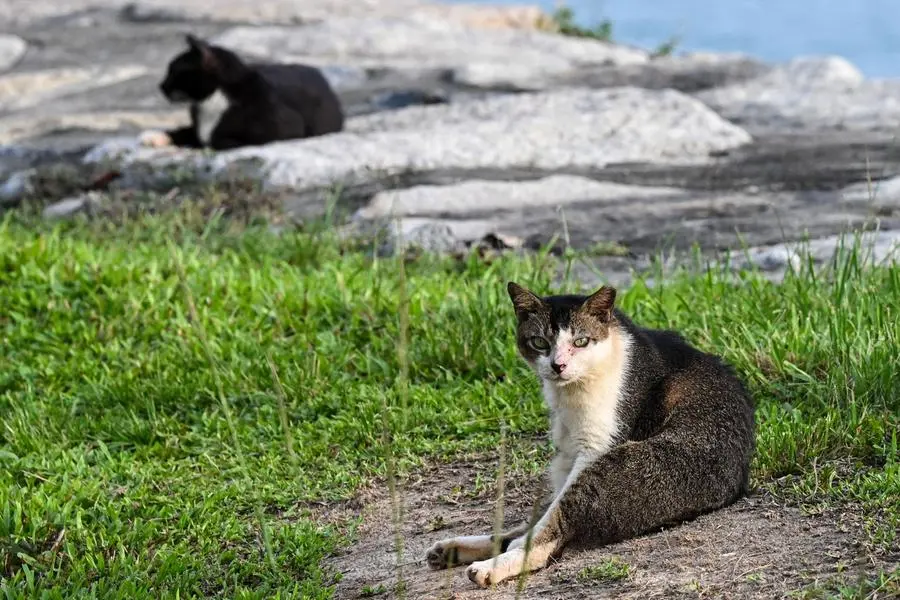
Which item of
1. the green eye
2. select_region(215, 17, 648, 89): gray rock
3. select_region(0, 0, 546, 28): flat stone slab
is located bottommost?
the green eye

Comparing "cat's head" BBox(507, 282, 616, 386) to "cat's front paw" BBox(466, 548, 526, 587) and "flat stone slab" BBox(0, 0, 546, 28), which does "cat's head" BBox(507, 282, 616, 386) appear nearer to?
"cat's front paw" BBox(466, 548, 526, 587)

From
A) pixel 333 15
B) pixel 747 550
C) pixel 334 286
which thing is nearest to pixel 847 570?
pixel 747 550

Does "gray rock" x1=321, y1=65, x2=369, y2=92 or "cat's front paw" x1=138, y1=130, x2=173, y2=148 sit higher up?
"gray rock" x1=321, y1=65, x2=369, y2=92

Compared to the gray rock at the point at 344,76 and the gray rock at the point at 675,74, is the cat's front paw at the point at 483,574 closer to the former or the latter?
the gray rock at the point at 675,74

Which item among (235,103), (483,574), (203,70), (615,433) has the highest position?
(203,70)

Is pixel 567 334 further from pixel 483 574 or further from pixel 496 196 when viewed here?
pixel 496 196

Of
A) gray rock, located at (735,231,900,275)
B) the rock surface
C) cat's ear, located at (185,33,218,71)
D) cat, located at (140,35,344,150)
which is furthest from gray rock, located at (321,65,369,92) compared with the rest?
gray rock, located at (735,231,900,275)

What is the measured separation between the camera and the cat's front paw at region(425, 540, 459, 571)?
363cm

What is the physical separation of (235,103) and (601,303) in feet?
21.1

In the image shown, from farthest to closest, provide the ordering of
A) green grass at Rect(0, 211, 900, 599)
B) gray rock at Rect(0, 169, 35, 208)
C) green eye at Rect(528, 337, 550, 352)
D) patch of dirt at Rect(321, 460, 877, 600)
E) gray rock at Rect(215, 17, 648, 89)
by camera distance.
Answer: gray rock at Rect(215, 17, 648, 89)
gray rock at Rect(0, 169, 35, 208)
green grass at Rect(0, 211, 900, 599)
green eye at Rect(528, 337, 550, 352)
patch of dirt at Rect(321, 460, 877, 600)

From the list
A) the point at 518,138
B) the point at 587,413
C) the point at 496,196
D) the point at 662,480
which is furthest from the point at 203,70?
the point at 662,480

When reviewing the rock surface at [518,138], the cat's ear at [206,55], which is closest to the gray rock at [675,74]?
the rock surface at [518,138]

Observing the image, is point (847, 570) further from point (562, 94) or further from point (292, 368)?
point (562, 94)

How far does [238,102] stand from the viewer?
9695 millimetres
